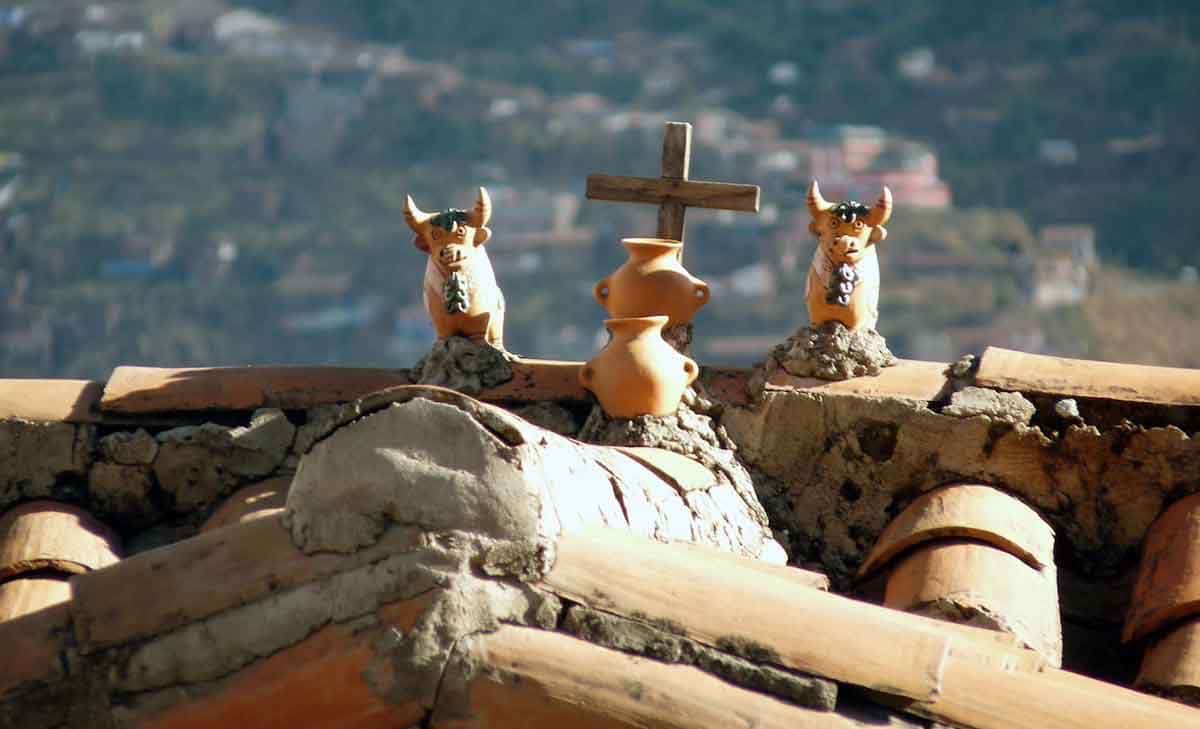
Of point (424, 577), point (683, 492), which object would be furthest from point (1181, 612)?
point (424, 577)

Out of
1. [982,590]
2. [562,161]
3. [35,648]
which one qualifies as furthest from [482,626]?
[562,161]

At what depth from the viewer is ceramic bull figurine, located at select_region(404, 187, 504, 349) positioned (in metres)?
8.03

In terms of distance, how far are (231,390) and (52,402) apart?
0.69 meters

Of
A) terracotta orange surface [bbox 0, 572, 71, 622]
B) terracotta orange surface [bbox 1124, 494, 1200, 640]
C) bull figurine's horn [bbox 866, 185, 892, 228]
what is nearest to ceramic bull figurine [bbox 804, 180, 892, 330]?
bull figurine's horn [bbox 866, 185, 892, 228]

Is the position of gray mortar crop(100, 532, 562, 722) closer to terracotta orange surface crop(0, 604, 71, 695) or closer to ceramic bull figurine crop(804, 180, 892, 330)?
terracotta orange surface crop(0, 604, 71, 695)

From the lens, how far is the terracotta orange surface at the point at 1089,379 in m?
7.37

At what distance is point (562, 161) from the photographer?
58.4 metres

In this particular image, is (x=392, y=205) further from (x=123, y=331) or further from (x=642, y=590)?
(x=642, y=590)

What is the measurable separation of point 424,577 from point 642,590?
1.60ft

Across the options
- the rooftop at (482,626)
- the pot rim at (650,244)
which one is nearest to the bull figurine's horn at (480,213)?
the pot rim at (650,244)

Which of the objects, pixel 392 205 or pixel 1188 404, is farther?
pixel 392 205

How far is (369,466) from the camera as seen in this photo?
15.4 ft

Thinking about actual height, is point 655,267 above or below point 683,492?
above

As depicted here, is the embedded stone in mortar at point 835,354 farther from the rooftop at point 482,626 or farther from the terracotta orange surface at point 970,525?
the rooftop at point 482,626
